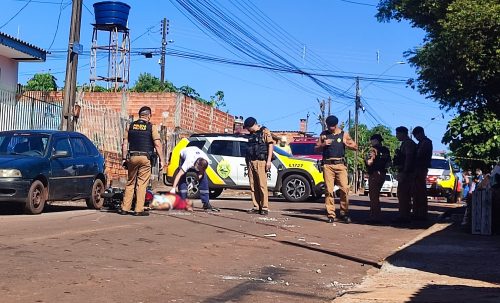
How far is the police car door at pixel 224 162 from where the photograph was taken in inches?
741

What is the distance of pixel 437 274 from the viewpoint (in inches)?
288

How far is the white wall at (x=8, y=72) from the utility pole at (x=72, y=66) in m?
8.02

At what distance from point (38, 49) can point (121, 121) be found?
3.98 m

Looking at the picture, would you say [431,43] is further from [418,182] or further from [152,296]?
[152,296]

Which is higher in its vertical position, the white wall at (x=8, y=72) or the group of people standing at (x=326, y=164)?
the white wall at (x=8, y=72)

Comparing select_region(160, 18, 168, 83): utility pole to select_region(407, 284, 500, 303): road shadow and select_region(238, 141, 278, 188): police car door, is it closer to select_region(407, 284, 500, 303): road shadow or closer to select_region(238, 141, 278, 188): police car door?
select_region(238, 141, 278, 188): police car door

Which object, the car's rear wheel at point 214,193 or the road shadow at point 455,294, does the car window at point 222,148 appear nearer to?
the car's rear wheel at point 214,193

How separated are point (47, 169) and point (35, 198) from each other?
1.87 feet

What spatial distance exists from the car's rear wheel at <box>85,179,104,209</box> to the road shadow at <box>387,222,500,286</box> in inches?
256

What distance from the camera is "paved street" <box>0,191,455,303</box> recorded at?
5730 millimetres

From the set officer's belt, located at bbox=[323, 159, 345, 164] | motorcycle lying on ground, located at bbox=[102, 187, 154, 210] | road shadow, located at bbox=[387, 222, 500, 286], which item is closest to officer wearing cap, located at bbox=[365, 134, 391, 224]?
officer's belt, located at bbox=[323, 159, 345, 164]

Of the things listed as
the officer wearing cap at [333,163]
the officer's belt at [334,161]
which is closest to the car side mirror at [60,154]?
the officer wearing cap at [333,163]

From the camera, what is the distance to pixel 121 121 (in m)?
25.2

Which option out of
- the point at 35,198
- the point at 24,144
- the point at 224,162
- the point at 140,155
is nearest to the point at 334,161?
the point at 140,155
